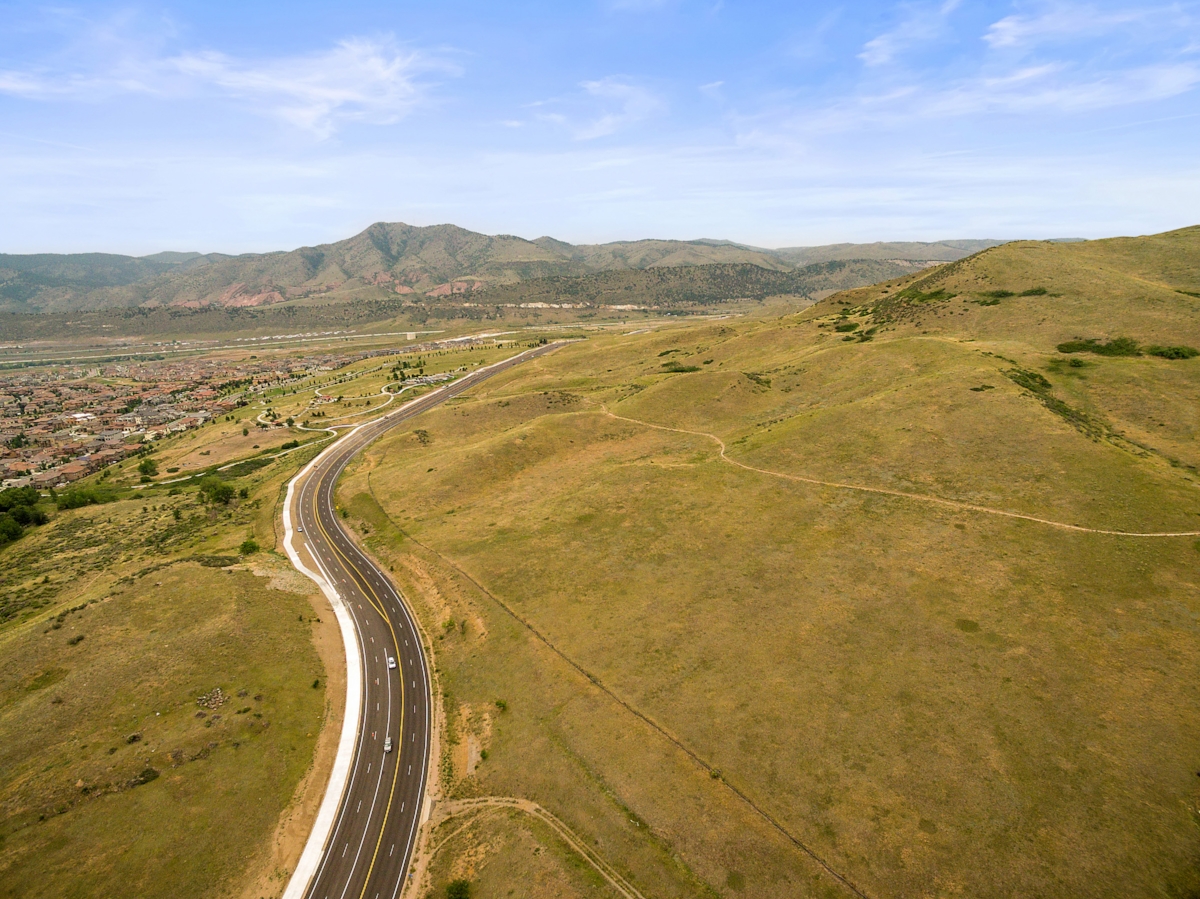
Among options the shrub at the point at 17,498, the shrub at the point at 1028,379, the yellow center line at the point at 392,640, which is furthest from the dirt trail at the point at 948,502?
the shrub at the point at 17,498

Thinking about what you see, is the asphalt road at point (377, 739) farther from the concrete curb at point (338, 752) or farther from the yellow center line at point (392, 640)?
the concrete curb at point (338, 752)

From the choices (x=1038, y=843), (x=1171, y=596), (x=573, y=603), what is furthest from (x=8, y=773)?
(x=1171, y=596)

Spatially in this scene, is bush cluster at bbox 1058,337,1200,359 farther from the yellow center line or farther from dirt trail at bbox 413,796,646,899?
the yellow center line

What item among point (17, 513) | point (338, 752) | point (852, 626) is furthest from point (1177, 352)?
point (17, 513)

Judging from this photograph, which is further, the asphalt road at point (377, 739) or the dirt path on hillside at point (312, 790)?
the asphalt road at point (377, 739)

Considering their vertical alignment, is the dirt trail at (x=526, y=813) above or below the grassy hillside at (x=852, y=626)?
below

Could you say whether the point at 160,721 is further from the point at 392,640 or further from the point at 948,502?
the point at 948,502

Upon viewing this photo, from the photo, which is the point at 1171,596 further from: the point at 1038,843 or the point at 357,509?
the point at 357,509
